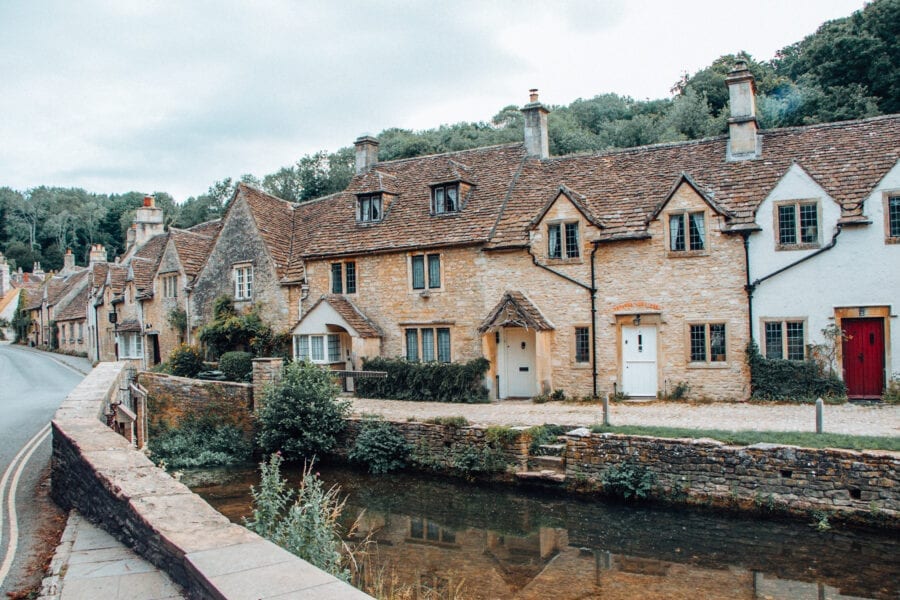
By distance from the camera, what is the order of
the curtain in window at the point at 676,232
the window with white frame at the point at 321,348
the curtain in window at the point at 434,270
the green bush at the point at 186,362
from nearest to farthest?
1. the curtain in window at the point at 676,232
2. the curtain in window at the point at 434,270
3. the window with white frame at the point at 321,348
4. the green bush at the point at 186,362

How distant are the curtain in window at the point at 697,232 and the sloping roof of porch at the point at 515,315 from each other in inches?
210

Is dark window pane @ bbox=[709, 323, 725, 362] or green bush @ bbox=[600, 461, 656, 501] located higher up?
dark window pane @ bbox=[709, 323, 725, 362]

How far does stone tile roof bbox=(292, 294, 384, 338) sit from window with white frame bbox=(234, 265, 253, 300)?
14.4 feet

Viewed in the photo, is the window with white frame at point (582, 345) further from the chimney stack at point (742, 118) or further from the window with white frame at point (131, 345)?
the window with white frame at point (131, 345)

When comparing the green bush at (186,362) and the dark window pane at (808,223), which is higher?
the dark window pane at (808,223)

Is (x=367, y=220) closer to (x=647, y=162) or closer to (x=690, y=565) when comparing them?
(x=647, y=162)

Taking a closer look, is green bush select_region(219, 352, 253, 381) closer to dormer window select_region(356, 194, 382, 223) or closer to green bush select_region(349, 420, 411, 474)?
dormer window select_region(356, 194, 382, 223)

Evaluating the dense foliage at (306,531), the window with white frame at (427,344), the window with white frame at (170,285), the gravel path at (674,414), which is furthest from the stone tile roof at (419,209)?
the dense foliage at (306,531)

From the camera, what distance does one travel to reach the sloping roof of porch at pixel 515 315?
23062mm

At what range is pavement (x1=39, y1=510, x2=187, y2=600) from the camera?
19.1 feet

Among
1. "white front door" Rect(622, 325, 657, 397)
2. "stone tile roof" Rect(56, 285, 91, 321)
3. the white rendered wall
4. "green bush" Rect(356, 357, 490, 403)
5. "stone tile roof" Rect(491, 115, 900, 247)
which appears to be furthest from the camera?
"stone tile roof" Rect(56, 285, 91, 321)

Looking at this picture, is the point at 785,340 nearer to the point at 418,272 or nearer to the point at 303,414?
the point at 418,272

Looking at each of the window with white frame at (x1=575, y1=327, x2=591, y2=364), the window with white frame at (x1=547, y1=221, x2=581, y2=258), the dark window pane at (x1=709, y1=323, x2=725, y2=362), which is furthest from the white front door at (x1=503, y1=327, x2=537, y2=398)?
the dark window pane at (x1=709, y1=323, x2=725, y2=362)

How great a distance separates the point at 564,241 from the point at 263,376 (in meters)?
11.0
